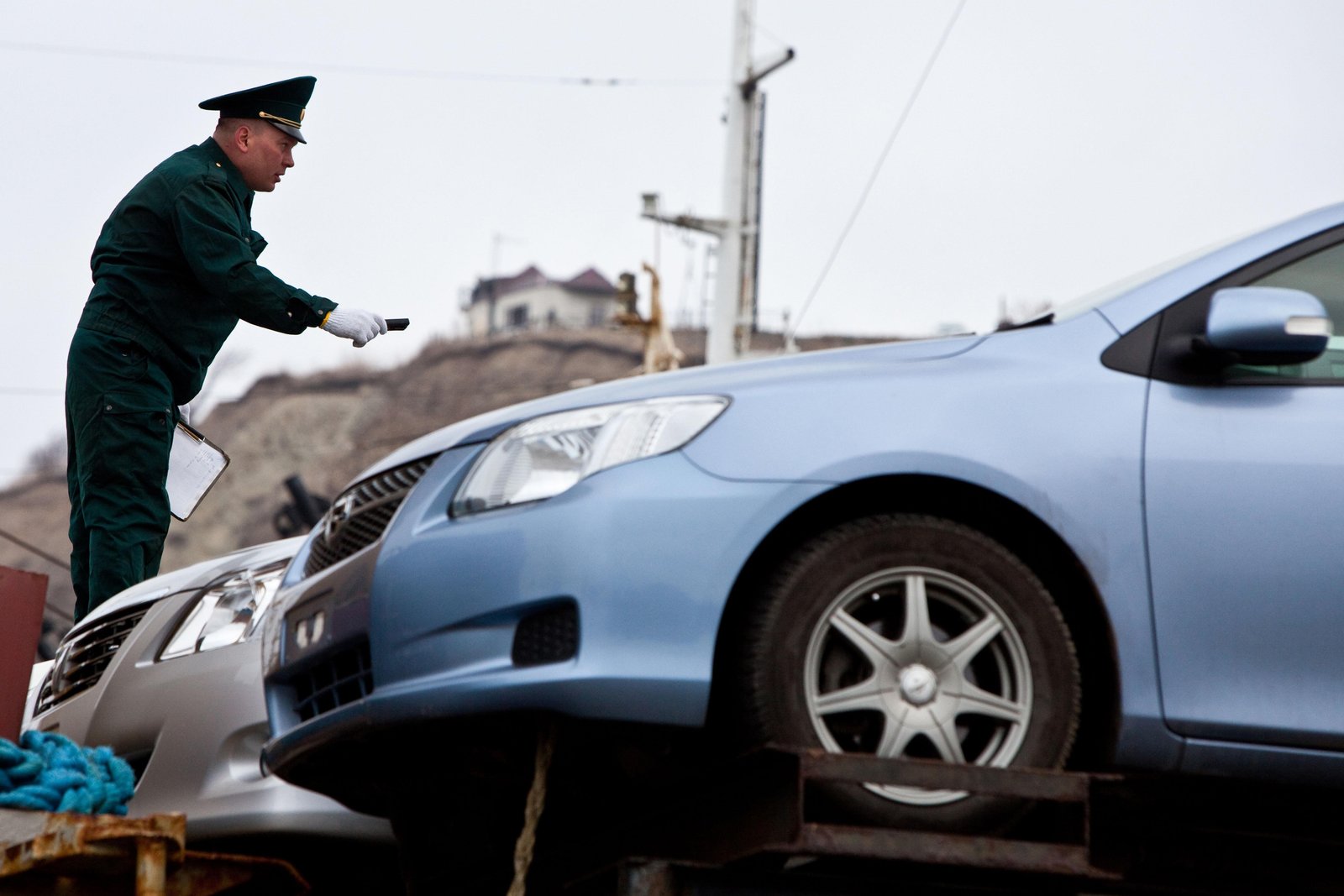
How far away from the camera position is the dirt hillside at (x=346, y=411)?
199 ft

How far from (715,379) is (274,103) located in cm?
260

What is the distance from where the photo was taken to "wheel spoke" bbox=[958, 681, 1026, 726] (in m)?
2.97

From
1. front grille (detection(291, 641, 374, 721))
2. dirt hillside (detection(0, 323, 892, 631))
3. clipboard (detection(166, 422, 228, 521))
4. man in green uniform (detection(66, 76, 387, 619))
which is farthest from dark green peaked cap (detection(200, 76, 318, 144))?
dirt hillside (detection(0, 323, 892, 631))

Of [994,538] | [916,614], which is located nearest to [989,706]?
[916,614]

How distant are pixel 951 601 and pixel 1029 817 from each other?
412 mm

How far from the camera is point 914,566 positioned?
301cm

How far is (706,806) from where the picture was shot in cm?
302

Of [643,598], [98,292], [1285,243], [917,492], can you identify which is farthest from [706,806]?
[98,292]

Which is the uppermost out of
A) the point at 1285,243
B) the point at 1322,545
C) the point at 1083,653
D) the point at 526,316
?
the point at 526,316

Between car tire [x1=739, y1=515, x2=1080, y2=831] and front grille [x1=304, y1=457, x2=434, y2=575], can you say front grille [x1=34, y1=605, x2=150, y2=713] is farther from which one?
car tire [x1=739, y1=515, x2=1080, y2=831]

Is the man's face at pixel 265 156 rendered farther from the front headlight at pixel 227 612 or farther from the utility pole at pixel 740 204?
the utility pole at pixel 740 204

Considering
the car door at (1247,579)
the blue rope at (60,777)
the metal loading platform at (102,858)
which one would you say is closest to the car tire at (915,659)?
the car door at (1247,579)

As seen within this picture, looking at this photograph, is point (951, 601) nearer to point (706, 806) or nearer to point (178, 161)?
point (706, 806)

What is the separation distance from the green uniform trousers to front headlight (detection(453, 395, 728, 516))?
88.3 inches
